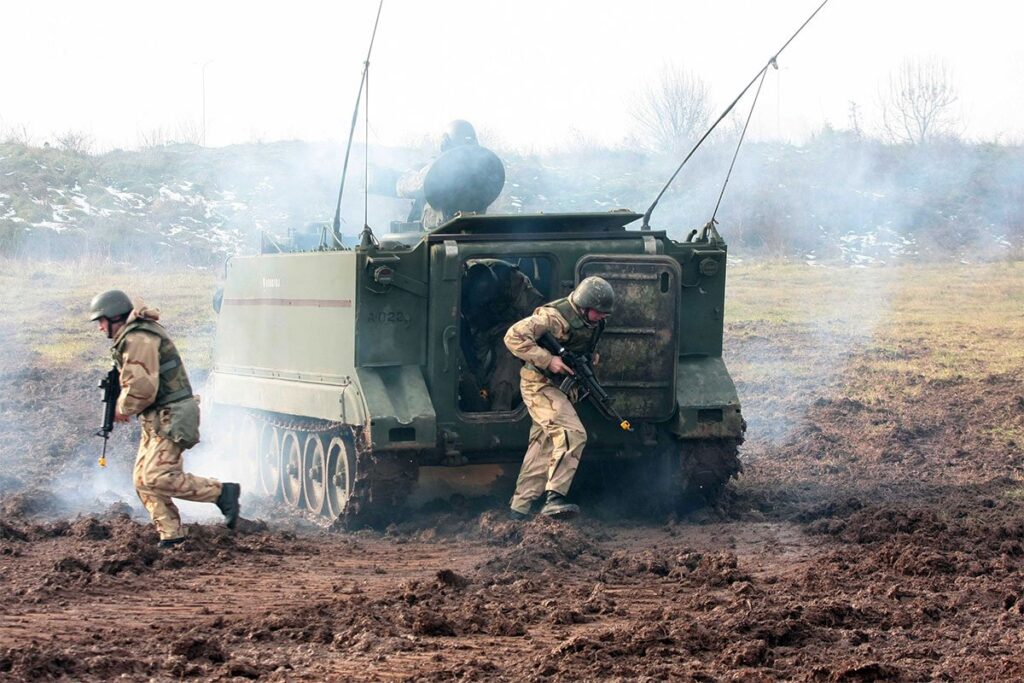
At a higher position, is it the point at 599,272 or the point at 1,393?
the point at 599,272

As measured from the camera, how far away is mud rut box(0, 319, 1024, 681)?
656 centimetres

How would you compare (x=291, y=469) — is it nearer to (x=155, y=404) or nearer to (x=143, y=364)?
(x=155, y=404)

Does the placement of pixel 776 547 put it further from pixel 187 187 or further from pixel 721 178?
pixel 187 187

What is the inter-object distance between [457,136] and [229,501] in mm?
4534

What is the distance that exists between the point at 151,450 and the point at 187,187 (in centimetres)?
3006

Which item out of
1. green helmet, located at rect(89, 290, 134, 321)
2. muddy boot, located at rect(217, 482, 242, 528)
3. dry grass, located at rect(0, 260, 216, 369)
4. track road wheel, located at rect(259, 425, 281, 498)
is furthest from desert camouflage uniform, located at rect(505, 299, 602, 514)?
dry grass, located at rect(0, 260, 216, 369)

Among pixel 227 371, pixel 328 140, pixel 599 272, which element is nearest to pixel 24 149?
pixel 328 140

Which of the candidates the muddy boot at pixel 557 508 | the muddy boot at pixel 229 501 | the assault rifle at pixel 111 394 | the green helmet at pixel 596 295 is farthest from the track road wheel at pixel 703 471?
the assault rifle at pixel 111 394

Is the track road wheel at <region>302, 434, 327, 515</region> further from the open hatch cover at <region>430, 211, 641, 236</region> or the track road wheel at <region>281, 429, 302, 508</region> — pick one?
the open hatch cover at <region>430, 211, 641, 236</region>

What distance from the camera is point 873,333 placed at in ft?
72.4

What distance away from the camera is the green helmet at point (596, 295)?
10.2m

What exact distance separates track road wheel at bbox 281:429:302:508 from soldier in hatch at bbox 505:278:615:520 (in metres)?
2.34

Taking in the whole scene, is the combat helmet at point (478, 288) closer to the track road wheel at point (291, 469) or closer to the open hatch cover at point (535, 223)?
the open hatch cover at point (535, 223)

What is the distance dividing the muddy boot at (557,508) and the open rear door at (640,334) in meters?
0.81
